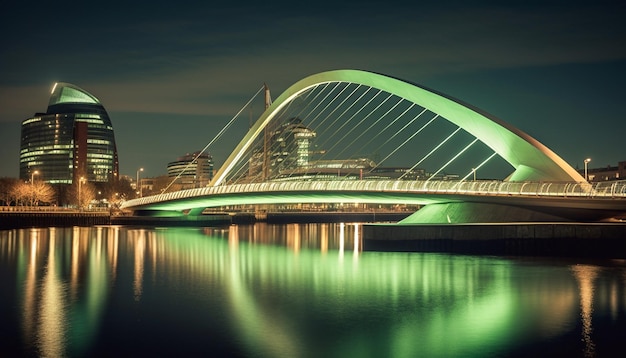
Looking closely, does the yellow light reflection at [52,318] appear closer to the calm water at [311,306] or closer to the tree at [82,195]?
the calm water at [311,306]

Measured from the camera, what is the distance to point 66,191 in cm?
10194

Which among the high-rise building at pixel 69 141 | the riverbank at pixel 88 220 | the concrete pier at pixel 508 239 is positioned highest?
the high-rise building at pixel 69 141

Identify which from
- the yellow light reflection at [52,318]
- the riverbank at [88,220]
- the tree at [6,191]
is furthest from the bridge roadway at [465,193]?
the tree at [6,191]

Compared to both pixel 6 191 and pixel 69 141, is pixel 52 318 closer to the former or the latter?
pixel 6 191

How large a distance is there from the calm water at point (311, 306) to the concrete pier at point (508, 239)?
4.53ft

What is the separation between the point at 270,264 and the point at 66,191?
7925 centimetres

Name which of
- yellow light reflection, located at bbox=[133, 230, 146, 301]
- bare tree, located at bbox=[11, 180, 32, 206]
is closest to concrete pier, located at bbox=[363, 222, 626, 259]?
yellow light reflection, located at bbox=[133, 230, 146, 301]

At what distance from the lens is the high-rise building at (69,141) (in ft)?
497

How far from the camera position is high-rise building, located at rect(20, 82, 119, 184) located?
151m

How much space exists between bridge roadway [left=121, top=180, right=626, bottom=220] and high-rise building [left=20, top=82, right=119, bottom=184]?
112 meters

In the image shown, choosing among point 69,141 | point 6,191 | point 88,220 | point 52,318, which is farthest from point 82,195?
point 52,318

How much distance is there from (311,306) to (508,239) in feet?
49.4

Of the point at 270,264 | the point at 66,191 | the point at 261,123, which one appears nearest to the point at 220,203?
the point at 261,123

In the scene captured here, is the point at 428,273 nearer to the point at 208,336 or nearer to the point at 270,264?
the point at 270,264
